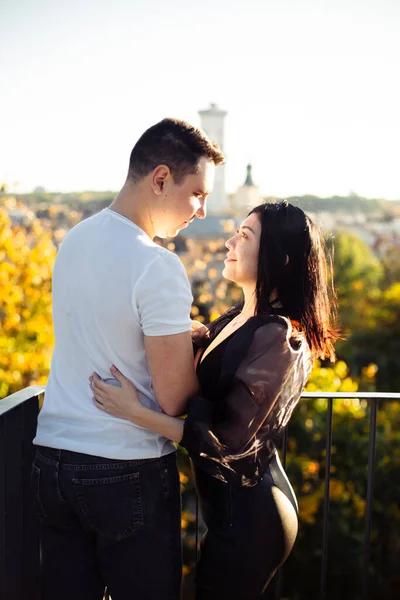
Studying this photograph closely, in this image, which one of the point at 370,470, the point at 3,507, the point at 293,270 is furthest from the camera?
the point at 370,470

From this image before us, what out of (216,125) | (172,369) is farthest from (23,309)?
(216,125)

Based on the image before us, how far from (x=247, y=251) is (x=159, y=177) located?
1.36 ft

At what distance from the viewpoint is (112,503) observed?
4.94 ft

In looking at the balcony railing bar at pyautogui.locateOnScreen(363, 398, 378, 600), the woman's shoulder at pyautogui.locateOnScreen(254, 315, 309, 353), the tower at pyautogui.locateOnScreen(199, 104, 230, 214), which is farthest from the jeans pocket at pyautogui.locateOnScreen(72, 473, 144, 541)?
the tower at pyautogui.locateOnScreen(199, 104, 230, 214)

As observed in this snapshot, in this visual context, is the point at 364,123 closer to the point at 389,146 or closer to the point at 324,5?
the point at 389,146

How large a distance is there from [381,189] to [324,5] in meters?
4.12

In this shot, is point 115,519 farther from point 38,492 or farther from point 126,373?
point 126,373

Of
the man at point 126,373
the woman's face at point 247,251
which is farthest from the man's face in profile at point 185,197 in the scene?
the woman's face at point 247,251

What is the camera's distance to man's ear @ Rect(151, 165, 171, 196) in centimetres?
155

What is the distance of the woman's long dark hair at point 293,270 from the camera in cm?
182

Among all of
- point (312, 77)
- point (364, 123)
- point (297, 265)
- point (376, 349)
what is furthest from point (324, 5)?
point (297, 265)

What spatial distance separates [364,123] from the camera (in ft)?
53.1

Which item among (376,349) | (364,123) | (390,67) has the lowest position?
(376,349)

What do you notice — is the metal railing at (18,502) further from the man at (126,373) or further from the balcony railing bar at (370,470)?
the balcony railing bar at (370,470)
